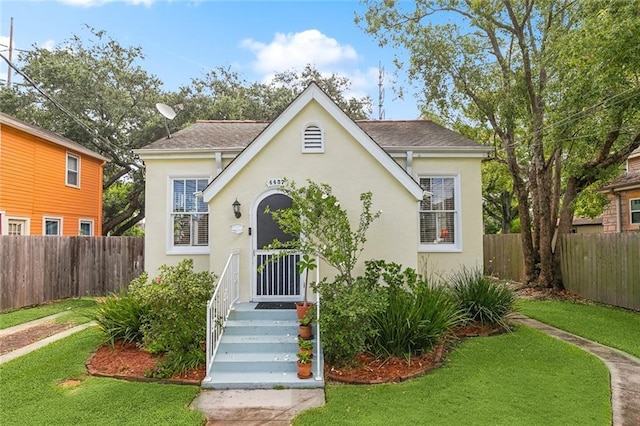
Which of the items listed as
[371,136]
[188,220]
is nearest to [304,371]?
[188,220]

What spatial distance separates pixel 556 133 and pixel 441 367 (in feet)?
27.9

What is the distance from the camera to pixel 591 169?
1288cm

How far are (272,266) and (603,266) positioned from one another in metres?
10.4

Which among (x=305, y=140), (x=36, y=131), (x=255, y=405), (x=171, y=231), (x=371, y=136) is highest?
(x=36, y=131)

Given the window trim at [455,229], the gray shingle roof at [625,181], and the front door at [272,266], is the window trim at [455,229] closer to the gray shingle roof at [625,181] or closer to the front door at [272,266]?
the front door at [272,266]

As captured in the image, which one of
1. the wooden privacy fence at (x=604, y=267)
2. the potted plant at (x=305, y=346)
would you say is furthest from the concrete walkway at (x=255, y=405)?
the wooden privacy fence at (x=604, y=267)

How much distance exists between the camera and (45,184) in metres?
15.5

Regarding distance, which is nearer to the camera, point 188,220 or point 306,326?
point 306,326

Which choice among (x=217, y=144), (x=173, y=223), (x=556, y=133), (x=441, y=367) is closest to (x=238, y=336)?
(x=441, y=367)

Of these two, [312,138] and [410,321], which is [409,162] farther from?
[410,321]

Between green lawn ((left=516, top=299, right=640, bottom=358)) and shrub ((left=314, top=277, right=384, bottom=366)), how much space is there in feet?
16.4

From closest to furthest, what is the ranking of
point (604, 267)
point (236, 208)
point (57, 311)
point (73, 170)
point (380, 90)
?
1. point (236, 208)
2. point (57, 311)
3. point (604, 267)
4. point (73, 170)
5. point (380, 90)

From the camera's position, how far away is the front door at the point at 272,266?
8547mm

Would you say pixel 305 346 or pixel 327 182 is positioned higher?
pixel 327 182
